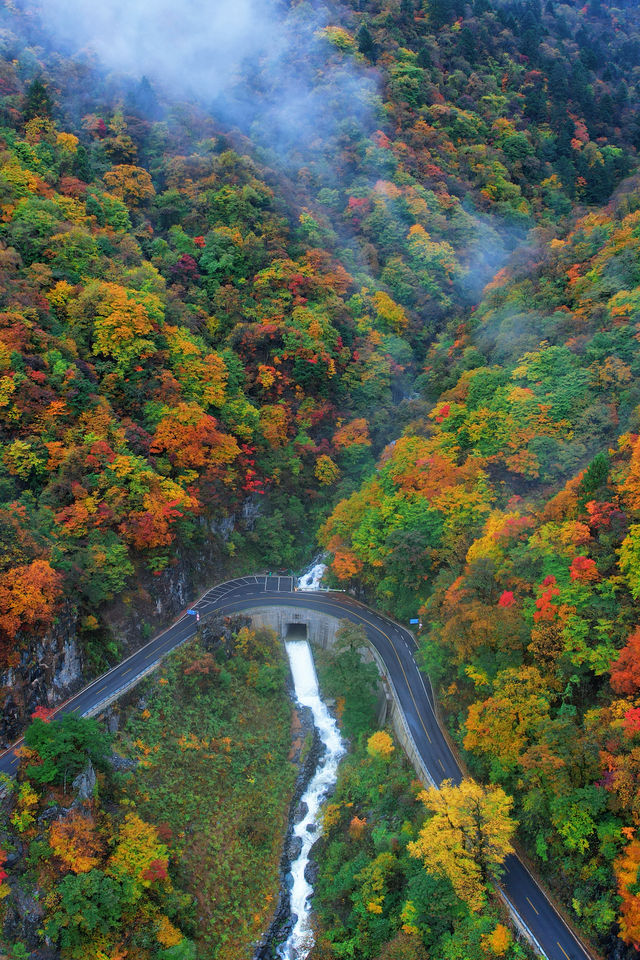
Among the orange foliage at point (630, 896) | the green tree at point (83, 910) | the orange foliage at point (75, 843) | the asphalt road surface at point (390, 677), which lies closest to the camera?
the orange foliage at point (630, 896)

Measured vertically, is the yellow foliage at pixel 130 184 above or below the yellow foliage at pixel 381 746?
above

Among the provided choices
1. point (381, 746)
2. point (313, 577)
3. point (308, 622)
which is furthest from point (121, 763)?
point (313, 577)

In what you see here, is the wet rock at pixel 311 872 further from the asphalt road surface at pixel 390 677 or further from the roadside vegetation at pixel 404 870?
the asphalt road surface at pixel 390 677

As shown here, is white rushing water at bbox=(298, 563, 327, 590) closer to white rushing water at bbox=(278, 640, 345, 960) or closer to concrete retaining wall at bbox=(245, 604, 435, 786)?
concrete retaining wall at bbox=(245, 604, 435, 786)

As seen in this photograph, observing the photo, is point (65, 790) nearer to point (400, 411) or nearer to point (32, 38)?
point (400, 411)

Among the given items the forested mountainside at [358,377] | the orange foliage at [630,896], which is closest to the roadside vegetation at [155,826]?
the forested mountainside at [358,377]

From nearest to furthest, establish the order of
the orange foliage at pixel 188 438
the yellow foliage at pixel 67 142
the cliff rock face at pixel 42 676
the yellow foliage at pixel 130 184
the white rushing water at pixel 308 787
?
1. the white rushing water at pixel 308 787
2. the cliff rock face at pixel 42 676
3. the orange foliage at pixel 188 438
4. the yellow foliage at pixel 67 142
5. the yellow foliage at pixel 130 184

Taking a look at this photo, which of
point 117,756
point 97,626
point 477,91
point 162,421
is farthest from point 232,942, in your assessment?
point 477,91
